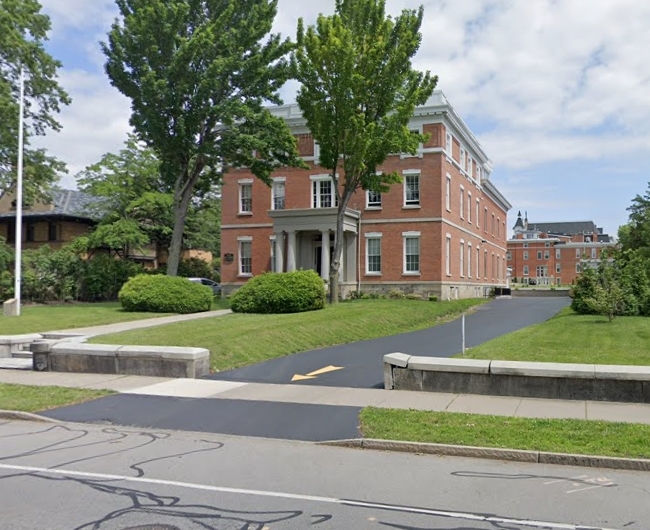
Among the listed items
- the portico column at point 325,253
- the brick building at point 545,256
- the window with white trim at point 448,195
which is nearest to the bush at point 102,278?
the portico column at point 325,253

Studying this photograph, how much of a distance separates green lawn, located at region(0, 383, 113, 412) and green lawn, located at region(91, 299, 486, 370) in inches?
131

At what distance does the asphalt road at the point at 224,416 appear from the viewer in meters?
8.57

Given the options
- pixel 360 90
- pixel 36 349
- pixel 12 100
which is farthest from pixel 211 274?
pixel 36 349

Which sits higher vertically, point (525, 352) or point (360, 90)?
point (360, 90)

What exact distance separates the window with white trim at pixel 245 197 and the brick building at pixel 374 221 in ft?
0.22

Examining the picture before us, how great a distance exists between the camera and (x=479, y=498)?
5.82 meters

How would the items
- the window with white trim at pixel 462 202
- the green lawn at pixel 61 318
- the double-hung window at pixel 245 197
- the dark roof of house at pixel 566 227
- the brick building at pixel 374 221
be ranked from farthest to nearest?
the dark roof of house at pixel 566 227, the window with white trim at pixel 462 202, the double-hung window at pixel 245 197, the brick building at pixel 374 221, the green lawn at pixel 61 318

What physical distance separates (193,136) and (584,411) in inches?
991

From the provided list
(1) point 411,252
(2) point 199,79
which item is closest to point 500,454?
(2) point 199,79

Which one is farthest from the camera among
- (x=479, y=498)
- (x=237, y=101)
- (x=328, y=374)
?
(x=237, y=101)

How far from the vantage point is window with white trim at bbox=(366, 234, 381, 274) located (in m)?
37.1

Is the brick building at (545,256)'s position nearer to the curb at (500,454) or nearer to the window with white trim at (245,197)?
the window with white trim at (245,197)

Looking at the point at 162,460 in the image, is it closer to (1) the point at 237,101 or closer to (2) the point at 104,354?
(2) the point at 104,354

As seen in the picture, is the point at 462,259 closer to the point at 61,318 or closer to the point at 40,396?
the point at 61,318
